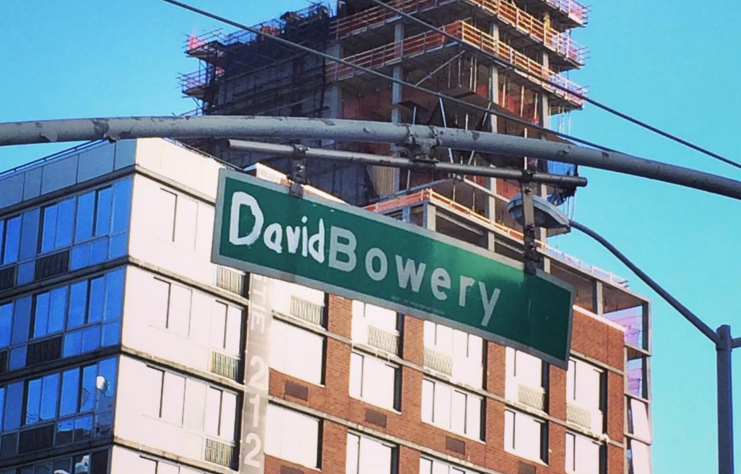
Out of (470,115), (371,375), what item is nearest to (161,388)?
(371,375)

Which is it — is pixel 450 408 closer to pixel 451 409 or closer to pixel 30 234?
pixel 451 409

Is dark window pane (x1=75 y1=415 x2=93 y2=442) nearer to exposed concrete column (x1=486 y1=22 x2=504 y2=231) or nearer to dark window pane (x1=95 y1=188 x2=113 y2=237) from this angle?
dark window pane (x1=95 y1=188 x2=113 y2=237)

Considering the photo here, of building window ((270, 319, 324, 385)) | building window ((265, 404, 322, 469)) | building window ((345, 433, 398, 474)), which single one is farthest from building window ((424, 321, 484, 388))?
building window ((265, 404, 322, 469))

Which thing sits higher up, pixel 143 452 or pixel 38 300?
pixel 38 300

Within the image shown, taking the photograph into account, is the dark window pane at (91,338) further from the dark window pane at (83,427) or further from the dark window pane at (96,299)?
the dark window pane at (83,427)

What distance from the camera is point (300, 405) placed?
56531 millimetres

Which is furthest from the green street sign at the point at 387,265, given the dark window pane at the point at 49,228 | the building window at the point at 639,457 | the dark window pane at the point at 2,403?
the building window at the point at 639,457

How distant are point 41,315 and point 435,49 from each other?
99.7ft

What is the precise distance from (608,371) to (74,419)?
28.6 m

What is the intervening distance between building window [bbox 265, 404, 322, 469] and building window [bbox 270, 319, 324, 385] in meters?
1.36

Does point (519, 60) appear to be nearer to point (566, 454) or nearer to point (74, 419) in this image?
point (566, 454)

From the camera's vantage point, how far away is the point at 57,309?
53.9 metres

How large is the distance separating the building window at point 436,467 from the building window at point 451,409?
1390 mm

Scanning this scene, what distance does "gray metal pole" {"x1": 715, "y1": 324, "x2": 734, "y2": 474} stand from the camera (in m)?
18.0
